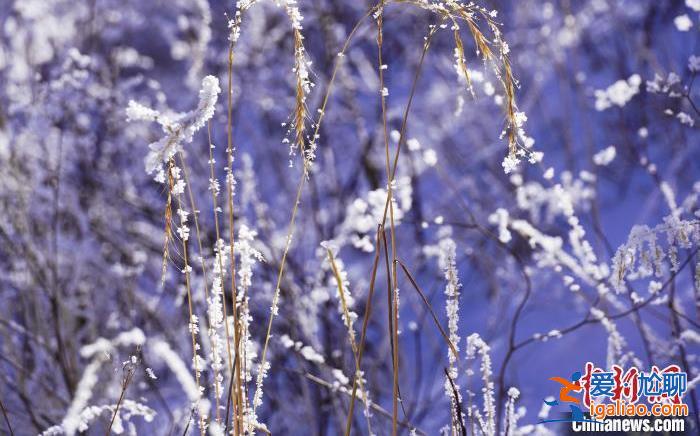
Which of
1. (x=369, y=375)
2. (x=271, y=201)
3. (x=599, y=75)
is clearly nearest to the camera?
(x=369, y=375)

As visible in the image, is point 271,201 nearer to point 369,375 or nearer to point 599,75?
point 369,375

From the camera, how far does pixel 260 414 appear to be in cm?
296

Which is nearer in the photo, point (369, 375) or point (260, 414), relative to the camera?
point (369, 375)

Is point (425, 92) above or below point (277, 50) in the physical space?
A: above

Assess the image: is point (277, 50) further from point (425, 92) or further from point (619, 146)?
point (619, 146)

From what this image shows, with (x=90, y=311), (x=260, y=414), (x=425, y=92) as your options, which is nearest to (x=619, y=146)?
(x=425, y=92)

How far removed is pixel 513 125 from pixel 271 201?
332 centimetres

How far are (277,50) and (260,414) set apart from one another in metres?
2.19

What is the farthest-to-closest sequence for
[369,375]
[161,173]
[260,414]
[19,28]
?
[19,28]
[260,414]
[369,375]
[161,173]

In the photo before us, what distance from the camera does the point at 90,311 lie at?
3027 millimetres

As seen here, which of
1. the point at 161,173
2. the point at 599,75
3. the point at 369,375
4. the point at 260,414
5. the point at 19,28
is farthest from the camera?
the point at 599,75

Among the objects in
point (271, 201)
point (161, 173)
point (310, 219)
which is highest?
point (271, 201)

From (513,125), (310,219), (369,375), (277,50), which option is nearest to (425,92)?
(277,50)

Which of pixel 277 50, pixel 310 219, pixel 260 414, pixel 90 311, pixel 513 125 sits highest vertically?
pixel 277 50
